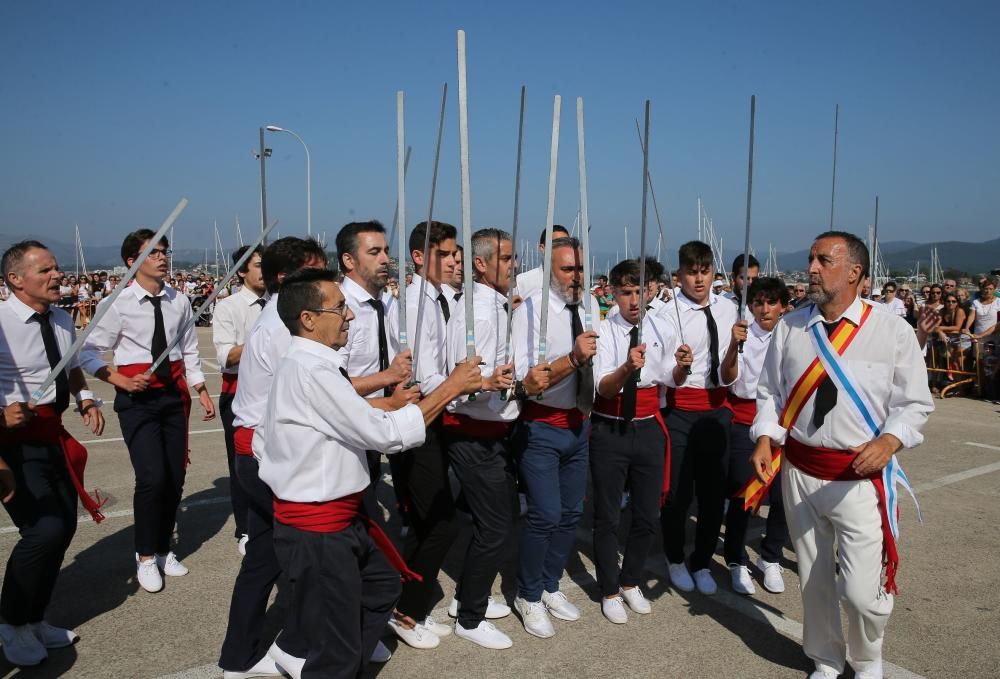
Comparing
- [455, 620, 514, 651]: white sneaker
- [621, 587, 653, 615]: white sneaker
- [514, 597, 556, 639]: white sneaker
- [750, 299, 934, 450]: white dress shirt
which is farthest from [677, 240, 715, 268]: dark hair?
[455, 620, 514, 651]: white sneaker

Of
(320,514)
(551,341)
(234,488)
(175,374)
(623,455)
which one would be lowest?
(234,488)

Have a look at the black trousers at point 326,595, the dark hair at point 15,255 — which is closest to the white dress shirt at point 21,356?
the dark hair at point 15,255

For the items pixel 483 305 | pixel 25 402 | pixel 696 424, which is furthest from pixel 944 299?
pixel 25 402

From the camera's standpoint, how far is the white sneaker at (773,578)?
4801 mm

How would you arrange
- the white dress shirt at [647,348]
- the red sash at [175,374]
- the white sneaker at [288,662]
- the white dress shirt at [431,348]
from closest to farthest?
the white sneaker at [288,662] < the white dress shirt at [431,348] < the white dress shirt at [647,348] < the red sash at [175,374]

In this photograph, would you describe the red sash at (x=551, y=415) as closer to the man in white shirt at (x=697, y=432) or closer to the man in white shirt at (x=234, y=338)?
the man in white shirt at (x=697, y=432)

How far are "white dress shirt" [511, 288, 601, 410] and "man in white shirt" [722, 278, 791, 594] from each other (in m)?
1.09

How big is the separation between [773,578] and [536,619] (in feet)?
→ 5.62

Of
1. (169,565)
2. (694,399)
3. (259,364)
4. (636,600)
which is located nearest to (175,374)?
(169,565)

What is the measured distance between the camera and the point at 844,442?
11.5 ft

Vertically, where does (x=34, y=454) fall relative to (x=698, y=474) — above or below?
above

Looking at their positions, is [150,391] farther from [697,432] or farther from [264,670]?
[697,432]

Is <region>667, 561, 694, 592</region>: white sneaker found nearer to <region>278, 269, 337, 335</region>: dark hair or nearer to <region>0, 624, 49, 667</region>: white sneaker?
<region>278, 269, 337, 335</region>: dark hair

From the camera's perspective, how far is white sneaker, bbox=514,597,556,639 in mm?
4121
